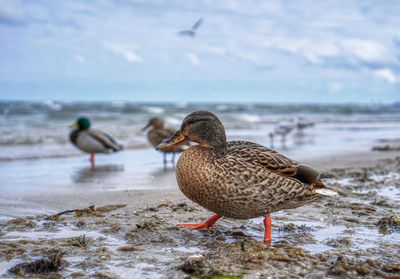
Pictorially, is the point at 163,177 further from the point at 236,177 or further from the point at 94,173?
the point at 236,177

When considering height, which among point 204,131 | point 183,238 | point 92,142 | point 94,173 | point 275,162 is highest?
point 204,131

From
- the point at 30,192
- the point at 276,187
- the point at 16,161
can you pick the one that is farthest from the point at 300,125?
the point at 276,187

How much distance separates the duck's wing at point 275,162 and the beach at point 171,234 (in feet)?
0.86

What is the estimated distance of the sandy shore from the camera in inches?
108

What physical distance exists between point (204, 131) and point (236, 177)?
55cm

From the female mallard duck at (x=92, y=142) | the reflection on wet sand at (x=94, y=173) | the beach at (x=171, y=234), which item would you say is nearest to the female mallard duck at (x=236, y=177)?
the beach at (x=171, y=234)

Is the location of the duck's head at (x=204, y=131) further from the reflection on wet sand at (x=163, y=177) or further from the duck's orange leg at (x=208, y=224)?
the reflection on wet sand at (x=163, y=177)

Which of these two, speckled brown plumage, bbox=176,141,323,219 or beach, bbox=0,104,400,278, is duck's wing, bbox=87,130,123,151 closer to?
beach, bbox=0,104,400,278

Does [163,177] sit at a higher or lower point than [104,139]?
lower

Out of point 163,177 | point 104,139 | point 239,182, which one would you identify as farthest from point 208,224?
point 104,139

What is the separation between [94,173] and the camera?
757cm

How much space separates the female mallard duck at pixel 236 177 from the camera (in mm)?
3184

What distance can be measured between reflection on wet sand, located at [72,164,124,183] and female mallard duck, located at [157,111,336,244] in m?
3.63

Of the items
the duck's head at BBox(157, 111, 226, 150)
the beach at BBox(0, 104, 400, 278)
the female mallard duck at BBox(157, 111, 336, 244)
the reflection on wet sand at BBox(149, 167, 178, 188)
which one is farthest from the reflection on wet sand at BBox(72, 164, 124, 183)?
the female mallard duck at BBox(157, 111, 336, 244)
